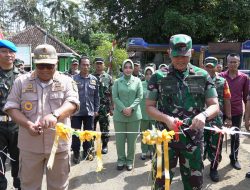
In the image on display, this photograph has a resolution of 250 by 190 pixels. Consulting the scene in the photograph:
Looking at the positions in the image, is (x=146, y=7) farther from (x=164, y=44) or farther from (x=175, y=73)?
(x=175, y=73)

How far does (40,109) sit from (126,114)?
2.81 meters

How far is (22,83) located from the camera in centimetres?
349

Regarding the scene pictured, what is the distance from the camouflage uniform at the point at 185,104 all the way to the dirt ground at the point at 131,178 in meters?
1.84

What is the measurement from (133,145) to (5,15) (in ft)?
235

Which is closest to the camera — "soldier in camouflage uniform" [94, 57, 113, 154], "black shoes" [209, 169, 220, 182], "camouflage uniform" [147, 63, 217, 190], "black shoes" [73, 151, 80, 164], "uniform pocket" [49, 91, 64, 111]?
"camouflage uniform" [147, 63, 217, 190]

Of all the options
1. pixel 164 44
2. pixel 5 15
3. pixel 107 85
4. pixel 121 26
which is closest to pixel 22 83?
pixel 107 85

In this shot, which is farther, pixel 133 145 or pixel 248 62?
pixel 248 62

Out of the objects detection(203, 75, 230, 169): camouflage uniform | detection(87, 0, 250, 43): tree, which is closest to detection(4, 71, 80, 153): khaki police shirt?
detection(203, 75, 230, 169): camouflage uniform

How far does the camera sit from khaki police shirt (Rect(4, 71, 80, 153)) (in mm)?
3449

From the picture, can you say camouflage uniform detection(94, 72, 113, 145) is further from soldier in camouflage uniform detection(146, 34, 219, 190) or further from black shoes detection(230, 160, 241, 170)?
soldier in camouflage uniform detection(146, 34, 219, 190)

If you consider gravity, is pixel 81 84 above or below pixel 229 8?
below

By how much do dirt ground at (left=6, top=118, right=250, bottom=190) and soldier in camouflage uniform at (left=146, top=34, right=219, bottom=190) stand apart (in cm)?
186

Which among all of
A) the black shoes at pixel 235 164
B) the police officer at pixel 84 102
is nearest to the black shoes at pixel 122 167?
the police officer at pixel 84 102

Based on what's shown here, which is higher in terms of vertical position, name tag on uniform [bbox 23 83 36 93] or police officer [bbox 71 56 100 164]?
name tag on uniform [bbox 23 83 36 93]
